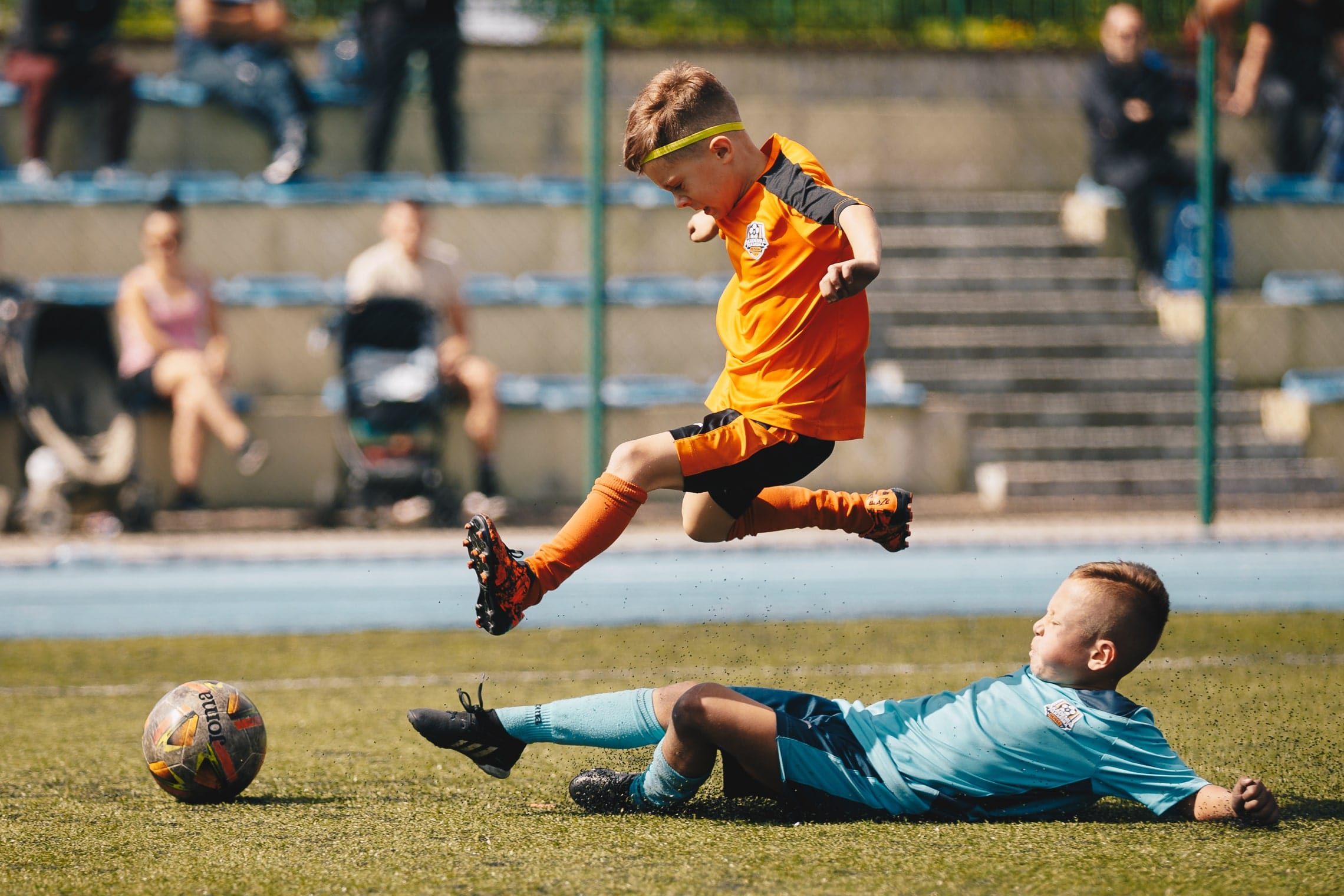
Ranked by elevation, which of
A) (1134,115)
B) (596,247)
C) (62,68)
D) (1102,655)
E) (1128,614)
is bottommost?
(1102,655)

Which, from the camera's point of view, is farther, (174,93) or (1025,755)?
(174,93)

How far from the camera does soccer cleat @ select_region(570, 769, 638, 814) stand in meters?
3.72

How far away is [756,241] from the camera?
160 inches

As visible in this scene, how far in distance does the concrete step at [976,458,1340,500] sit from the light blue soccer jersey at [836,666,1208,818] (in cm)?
640

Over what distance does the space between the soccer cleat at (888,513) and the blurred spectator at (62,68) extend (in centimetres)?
766

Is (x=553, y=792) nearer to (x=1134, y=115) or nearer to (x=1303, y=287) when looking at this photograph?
(x=1134, y=115)

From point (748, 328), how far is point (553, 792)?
1342 millimetres

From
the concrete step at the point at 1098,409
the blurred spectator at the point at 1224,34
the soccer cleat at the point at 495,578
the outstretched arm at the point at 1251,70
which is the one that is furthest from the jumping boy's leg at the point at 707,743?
the outstretched arm at the point at 1251,70

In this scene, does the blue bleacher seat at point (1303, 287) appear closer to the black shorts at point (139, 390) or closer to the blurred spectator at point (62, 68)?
the black shorts at point (139, 390)

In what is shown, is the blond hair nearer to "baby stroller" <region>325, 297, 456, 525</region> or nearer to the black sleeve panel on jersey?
the black sleeve panel on jersey

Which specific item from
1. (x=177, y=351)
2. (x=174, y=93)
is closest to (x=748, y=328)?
(x=177, y=351)

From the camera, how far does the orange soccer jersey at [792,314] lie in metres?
4.05

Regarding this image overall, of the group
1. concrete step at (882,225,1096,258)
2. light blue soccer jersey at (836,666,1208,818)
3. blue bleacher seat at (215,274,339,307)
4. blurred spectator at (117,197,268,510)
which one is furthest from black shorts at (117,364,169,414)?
light blue soccer jersey at (836,666,1208,818)

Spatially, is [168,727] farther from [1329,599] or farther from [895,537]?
[1329,599]
